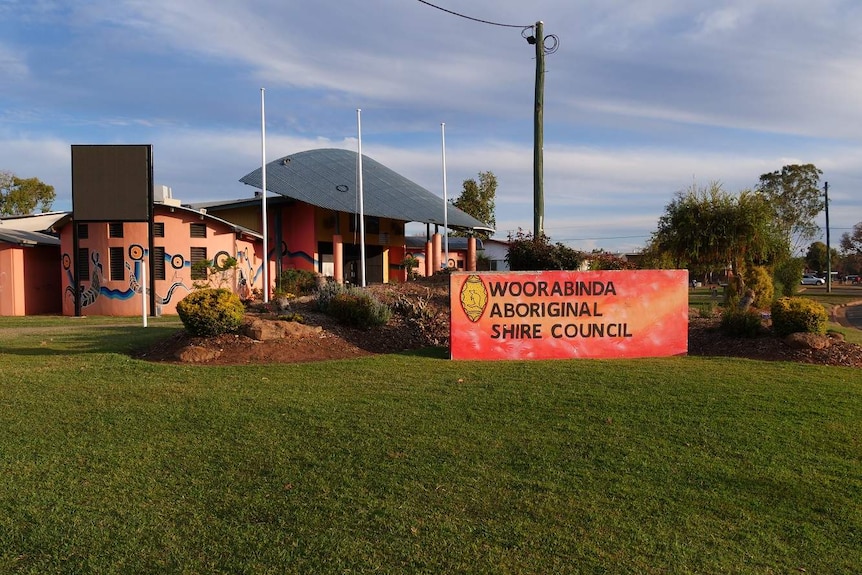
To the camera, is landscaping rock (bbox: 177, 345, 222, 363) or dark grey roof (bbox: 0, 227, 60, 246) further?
dark grey roof (bbox: 0, 227, 60, 246)

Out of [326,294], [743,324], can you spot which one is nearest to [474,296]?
[326,294]

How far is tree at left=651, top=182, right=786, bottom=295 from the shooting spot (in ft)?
54.6

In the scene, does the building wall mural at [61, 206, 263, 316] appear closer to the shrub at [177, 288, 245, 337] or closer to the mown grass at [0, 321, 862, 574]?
the shrub at [177, 288, 245, 337]

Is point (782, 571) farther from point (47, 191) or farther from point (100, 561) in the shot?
point (47, 191)

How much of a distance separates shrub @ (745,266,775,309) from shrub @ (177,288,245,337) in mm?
14917

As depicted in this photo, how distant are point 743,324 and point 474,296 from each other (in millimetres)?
4850

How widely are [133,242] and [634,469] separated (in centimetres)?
2403

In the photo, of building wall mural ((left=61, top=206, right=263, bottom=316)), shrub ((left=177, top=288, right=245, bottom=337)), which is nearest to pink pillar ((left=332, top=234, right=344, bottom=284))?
building wall mural ((left=61, top=206, right=263, bottom=316))

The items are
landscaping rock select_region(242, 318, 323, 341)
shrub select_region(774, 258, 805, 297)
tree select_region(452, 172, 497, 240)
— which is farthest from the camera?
tree select_region(452, 172, 497, 240)

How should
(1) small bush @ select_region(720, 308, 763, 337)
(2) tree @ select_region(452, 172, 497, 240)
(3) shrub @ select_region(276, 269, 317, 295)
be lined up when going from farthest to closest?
(2) tree @ select_region(452, 172, 497, 240)
(3) shrub @ select_region(276, 269, 317, 295)
(1) small bush @ select_region(720, 308, 763, 337)

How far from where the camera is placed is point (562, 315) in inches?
415

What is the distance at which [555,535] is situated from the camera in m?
4.02

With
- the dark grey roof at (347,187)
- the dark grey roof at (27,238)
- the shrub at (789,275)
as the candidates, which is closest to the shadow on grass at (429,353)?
the dark grey roof at (347,187)

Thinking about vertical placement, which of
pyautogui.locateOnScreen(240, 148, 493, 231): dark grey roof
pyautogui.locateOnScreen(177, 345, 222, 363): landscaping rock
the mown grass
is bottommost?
the mown grass
